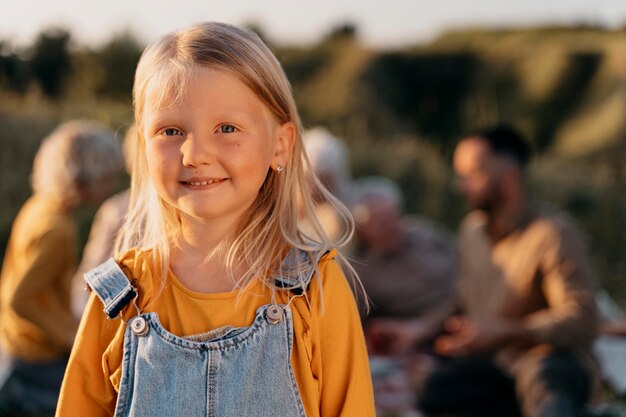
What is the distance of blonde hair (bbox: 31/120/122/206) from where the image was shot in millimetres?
4195

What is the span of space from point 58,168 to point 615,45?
1134cm

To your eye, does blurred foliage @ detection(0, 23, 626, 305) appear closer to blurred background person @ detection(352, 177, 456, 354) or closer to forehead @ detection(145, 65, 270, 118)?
blurred background person @ detection(352, 177, 456, 354)

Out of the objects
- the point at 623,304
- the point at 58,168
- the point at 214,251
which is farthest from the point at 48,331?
the point at 623,304

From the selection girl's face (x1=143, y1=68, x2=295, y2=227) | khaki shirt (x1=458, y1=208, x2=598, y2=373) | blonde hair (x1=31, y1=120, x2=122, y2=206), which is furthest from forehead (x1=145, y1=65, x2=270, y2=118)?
khaki shirt (x1=458, y1=208, x2=598, y2=373)

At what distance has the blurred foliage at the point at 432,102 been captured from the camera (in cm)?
906

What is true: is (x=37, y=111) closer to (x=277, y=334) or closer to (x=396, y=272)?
(x=396, y=272)

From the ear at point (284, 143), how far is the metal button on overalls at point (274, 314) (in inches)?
12.4

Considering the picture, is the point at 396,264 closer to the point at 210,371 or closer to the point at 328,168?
the point at 328,168

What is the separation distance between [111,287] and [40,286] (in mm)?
2201

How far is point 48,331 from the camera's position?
4.02m

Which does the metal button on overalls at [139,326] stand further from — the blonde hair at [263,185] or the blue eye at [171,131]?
the blue eye at [171,131]

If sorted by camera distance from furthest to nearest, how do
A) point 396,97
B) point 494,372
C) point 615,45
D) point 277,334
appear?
point 396,97
point 615,45
point 494,372
point 277,334

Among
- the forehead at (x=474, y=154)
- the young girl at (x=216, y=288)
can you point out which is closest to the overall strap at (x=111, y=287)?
the young girl at (x=216, y=288)

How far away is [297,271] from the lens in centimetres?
191
